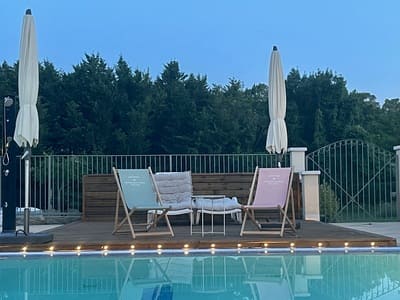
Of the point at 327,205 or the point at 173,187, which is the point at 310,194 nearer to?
the point at 327,205

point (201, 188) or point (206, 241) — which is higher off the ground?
point (201, 188)

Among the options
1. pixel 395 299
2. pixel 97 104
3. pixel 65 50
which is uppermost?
pixel 65 50

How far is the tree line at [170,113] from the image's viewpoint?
18594 mm

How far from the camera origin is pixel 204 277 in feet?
16.6

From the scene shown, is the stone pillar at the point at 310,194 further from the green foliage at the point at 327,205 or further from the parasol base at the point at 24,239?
the parasol base at the point at 24,239

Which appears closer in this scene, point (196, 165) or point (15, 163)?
point (15, 163)

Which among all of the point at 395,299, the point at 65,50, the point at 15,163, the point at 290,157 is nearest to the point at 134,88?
the point at 65,50

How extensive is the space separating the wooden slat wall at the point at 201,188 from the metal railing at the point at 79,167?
163 cm

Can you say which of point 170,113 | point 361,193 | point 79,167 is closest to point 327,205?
point 361,193

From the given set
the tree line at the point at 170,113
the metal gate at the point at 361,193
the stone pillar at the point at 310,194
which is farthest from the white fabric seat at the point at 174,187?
the tree line at the point at 170,113

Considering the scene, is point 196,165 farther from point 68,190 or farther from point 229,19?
point 229,19

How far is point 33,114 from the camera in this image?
675 cm

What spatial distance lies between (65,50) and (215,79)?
5.63m

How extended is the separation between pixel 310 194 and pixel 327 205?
57.4 inches
